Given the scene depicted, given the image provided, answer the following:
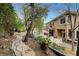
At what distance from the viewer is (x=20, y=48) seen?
2166 millimetres

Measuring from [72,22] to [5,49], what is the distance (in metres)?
0.74

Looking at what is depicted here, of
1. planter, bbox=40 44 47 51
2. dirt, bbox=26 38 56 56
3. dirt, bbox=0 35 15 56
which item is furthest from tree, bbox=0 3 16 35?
planter, bbox=40 44 47 51

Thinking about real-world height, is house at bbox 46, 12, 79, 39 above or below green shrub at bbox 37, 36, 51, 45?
above

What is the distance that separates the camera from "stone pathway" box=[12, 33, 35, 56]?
215 centimetres

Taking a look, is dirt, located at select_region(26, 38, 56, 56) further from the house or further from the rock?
the house

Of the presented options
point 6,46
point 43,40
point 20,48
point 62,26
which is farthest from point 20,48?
point 62,26

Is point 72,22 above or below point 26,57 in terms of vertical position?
above

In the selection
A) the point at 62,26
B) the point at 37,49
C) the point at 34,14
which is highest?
the point at 34,14

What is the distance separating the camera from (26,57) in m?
2.15

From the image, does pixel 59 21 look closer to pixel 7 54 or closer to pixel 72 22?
pixel 72 22

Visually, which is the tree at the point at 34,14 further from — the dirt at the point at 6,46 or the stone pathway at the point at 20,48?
the dirt at the point at 6,46

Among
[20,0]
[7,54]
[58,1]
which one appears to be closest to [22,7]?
[20,0]

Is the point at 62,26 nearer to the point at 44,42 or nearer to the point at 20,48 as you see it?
the point at 44,42

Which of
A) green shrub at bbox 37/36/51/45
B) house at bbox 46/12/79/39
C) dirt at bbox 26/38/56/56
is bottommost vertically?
dirt at bbox 26/38/56/56
